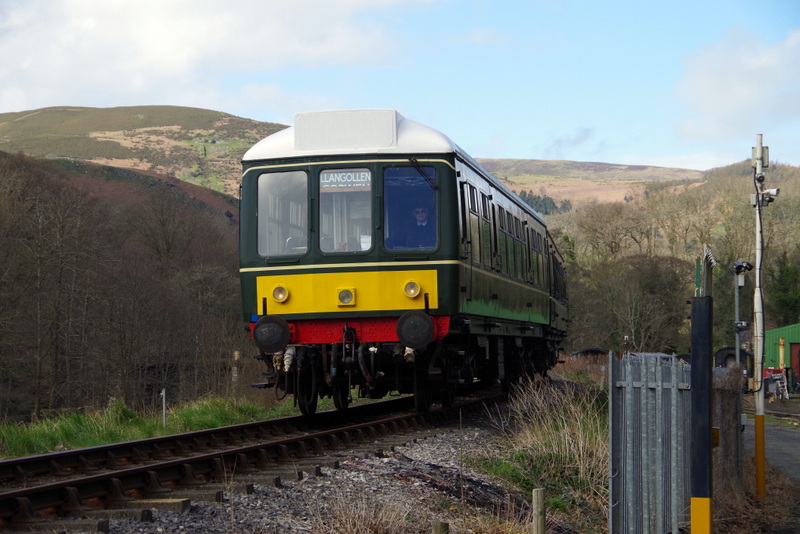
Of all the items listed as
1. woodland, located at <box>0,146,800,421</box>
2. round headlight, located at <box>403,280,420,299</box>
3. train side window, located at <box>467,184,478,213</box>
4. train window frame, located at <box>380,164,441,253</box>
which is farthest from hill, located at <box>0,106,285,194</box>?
round headlight, located at <box>403,280,420,299</box>

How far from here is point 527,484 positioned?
31.5 feet

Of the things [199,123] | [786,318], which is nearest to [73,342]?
[786,318]

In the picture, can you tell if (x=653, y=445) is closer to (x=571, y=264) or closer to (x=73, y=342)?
(x=73, y=342)

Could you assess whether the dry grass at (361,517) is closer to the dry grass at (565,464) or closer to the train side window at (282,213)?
the dry grass at (565,464)

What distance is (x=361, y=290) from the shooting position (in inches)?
459

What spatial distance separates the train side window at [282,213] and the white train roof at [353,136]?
0.31 meters

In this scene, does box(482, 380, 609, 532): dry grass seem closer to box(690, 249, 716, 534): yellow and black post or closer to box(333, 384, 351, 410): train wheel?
box(690, 249, 716, 534): yellow and black post

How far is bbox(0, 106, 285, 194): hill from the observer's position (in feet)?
377

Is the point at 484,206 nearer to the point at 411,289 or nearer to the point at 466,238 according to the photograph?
the point at 466,238

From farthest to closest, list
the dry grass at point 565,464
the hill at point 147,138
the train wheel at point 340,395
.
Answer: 1. the hill at point 147,138
2. the train wheel at point 340,395
3. the dry grass at point 565,464

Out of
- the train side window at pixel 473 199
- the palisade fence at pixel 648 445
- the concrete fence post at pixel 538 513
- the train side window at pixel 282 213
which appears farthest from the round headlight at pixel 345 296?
the concrete fence post at pixel 538 513

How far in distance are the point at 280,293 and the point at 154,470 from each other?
13.1 feet

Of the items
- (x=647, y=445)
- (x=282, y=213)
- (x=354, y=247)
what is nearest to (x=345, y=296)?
(x=354, y=247)

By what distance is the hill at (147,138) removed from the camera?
114938mm
